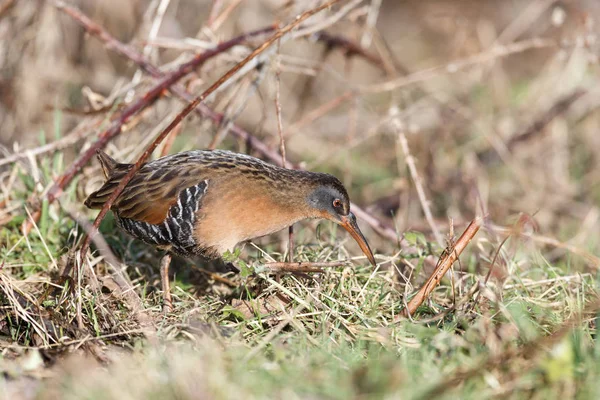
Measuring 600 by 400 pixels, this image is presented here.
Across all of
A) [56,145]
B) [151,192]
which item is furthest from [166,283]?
[56,145]

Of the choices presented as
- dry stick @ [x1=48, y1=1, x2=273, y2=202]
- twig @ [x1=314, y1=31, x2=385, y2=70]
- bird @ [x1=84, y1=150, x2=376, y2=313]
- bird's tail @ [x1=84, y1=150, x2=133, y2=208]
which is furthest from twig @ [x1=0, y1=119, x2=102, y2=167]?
twig @ [x1=314, y1=31, x2=385, y2=70]

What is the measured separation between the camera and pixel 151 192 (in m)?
3.93

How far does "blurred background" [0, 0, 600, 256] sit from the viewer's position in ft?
17.2

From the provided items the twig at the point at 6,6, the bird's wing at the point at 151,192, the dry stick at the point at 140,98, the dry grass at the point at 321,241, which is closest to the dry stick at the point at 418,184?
the dry grass at the point at 321,241

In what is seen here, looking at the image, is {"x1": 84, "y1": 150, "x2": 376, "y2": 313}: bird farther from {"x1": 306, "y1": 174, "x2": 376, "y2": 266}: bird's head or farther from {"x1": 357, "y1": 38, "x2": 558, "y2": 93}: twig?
{"x1": 357, "y1": 38, "x2": 558, "y2": 93}: twig

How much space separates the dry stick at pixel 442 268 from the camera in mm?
3619

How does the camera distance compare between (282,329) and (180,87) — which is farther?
(180,87)

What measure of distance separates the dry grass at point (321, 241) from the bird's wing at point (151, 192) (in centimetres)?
23

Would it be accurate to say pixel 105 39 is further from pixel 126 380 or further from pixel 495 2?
pixel 495 2

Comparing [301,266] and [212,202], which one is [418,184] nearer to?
[301,266]

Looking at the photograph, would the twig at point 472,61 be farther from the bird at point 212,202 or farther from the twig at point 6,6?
the twig at point 6,6

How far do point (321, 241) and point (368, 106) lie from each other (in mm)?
2356

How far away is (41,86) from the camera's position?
6.44m

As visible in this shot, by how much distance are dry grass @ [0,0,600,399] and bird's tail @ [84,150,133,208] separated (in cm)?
16
